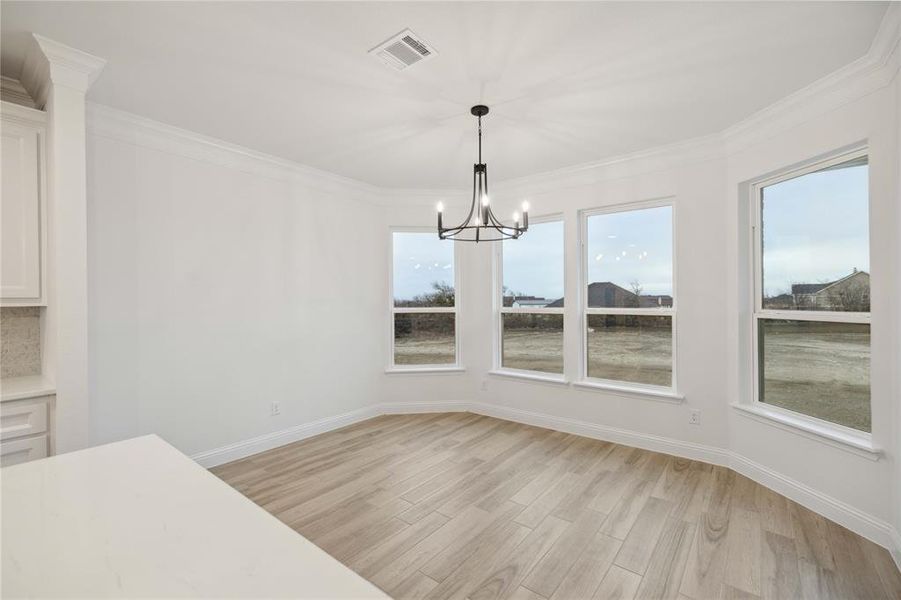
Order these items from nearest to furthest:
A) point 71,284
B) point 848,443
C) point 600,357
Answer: point 71,284, point 848,443, point 600,357

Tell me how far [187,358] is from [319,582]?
3217 mm

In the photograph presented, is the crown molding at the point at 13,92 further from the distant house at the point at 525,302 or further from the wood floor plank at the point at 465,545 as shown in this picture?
the distant house at the point at 525,302

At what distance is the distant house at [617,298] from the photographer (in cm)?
394

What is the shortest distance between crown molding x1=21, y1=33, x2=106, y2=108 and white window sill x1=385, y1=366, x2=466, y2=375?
3538 millimetres

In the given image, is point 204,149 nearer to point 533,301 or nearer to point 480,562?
point 533,301

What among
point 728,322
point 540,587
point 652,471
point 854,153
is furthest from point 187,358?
point 854,153

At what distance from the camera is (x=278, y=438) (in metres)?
3.92

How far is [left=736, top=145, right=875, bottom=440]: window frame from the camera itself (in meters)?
2.60

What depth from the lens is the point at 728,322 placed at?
3436 millimetres

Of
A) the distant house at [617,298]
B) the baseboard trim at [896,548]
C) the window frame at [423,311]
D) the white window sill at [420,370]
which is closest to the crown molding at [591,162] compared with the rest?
the window frame at [423,311]

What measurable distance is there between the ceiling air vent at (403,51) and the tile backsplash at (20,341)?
8.71 feet

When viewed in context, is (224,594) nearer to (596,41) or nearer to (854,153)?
(596,41)

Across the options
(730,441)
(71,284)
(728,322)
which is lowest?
(730,441)

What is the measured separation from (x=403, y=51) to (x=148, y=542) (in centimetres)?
231
